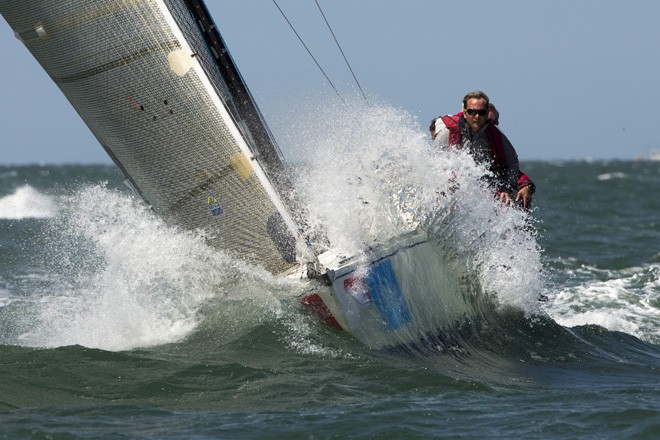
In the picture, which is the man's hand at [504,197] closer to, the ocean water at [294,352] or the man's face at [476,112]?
the ocean water at [294,352]

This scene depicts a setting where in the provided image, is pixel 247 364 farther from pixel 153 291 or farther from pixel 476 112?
pixel 476 112

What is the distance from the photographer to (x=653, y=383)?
590cm

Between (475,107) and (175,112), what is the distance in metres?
1.77

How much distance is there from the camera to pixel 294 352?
18.8 ft

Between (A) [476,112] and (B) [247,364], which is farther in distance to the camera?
(A) [476,112]

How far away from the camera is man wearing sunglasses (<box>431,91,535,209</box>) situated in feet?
22.2

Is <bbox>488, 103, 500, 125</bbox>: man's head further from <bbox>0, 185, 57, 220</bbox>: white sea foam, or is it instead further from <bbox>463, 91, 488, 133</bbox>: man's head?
<bbox>0, 185, 57, 220</bbox>: white sea foam

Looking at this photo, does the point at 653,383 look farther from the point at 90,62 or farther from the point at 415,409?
the point at 90,62

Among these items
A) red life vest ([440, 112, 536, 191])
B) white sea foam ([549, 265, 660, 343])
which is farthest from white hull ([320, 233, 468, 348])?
white sea foam ([549, 265, 660, 343])

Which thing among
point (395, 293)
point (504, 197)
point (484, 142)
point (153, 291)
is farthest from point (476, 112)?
point (153, 291)

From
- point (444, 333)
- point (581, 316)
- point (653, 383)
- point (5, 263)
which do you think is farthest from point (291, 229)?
point (5, 263)

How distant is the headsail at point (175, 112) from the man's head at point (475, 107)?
4.04 ft

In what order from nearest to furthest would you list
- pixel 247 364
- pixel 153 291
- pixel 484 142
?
pixel 247 364
pixel 153 291
pixel 484 142

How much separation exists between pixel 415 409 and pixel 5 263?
6084 mm
